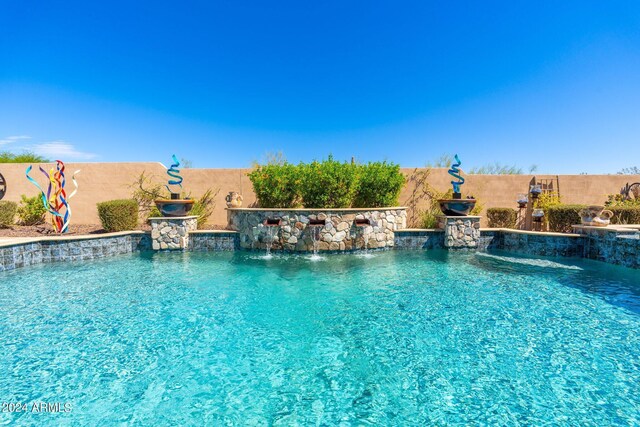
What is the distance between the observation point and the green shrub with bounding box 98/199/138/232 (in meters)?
9.38

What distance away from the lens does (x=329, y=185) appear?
902cm

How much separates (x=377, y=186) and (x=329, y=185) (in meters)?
1.61

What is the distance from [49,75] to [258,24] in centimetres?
852

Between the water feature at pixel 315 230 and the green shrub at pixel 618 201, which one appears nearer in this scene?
the water feature at pixel 315 230

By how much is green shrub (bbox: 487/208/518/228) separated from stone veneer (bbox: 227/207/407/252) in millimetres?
4699

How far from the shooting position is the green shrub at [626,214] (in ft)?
31.6

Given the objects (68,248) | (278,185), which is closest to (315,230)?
(278,185)

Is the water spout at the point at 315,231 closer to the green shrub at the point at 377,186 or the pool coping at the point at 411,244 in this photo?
the green shrub at the point at 377,186

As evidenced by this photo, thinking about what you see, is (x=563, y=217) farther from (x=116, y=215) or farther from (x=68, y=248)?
(x=68, y=248)

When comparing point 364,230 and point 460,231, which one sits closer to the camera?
point 364,230

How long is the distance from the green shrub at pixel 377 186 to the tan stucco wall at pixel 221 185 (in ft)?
6.34

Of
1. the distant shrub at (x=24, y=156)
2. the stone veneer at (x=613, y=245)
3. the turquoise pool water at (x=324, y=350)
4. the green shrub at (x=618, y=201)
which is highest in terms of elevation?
the distant shrub at (x=24, y=156)

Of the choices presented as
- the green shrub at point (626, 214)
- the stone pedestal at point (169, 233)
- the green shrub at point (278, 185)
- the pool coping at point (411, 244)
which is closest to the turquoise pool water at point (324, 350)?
the pool coping at point (411, 244)

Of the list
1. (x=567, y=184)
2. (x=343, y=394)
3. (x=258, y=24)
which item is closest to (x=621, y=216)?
(x=567, y=184)
